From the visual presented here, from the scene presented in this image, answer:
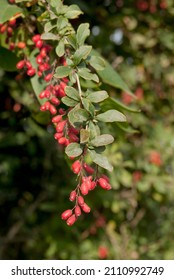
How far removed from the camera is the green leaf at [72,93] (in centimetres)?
99

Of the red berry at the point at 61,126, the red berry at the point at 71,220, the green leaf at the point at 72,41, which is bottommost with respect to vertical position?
the red berry at the point at 71,220

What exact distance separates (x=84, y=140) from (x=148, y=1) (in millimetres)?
1691

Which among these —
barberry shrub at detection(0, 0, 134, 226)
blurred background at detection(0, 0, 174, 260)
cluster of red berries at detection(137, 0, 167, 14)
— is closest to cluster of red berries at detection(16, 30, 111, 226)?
barberry shrub at detection(0, 0, 134, 226)

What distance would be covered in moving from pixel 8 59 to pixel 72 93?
389 millimetres

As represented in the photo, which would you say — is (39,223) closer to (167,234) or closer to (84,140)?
(167,234)

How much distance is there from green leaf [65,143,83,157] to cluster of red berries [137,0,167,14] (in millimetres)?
1622

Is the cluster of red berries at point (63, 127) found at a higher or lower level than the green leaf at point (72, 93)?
lower

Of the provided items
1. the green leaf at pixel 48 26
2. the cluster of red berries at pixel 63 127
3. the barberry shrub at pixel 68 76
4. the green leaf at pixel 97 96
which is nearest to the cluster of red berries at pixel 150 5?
the barberry shrub at pixel 68 76

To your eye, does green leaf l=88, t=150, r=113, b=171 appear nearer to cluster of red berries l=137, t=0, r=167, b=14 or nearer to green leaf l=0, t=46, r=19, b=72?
green leaf l=0, t=46, r=19, b=72

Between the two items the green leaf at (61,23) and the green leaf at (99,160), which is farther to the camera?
the green leaf at (61,23)

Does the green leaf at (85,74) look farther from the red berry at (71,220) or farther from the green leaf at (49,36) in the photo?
the red berry at (71,220)

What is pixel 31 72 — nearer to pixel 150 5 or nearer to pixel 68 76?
pixel 68 76

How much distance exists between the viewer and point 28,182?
2.74m

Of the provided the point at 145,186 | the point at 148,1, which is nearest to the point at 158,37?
the point at 148,1
